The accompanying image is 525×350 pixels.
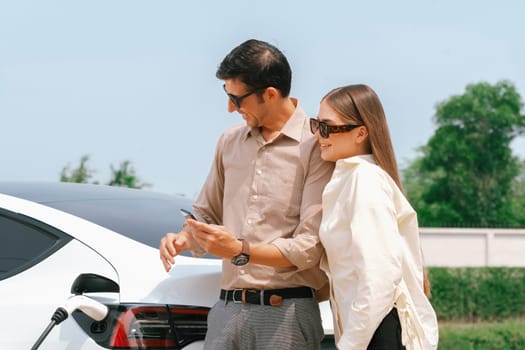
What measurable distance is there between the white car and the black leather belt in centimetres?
21

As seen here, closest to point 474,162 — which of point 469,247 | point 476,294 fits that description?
point 469,247

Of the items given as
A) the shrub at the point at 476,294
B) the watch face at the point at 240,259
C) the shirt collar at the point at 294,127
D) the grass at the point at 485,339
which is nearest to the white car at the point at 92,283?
the watch face at the point at 240,259

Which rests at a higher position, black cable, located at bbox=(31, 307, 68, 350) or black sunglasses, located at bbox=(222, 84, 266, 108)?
black sunglasses, located at bbox=(222, 84, 266, 108)

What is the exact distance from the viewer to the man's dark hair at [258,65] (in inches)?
110

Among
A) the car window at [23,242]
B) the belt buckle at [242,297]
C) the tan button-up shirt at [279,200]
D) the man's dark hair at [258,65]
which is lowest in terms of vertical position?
the belt buckle at [242,297]

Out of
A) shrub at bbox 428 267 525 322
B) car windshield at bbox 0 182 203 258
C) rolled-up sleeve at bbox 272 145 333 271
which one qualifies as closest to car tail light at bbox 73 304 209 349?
car windshield at bbox 0 182 203 258

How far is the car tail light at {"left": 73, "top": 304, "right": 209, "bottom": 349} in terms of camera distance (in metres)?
2.87

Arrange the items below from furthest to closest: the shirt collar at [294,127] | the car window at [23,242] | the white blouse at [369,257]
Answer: the car window at [23,242]
the shirt collar at [294,127]
the white blouse at [369,257]

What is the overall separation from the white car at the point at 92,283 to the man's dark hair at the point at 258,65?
0.65 m

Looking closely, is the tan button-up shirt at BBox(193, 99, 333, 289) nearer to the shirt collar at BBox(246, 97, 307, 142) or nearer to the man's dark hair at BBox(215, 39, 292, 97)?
the shirt collar at BBox(246, 97, 307, 142)

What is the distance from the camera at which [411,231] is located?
2688 millimetres

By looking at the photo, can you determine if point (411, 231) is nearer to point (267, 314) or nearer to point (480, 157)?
point (267, 314)

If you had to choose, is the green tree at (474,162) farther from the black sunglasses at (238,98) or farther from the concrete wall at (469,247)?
the black sunglasses at (238,98)

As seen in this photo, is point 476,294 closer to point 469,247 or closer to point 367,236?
point 469,247
